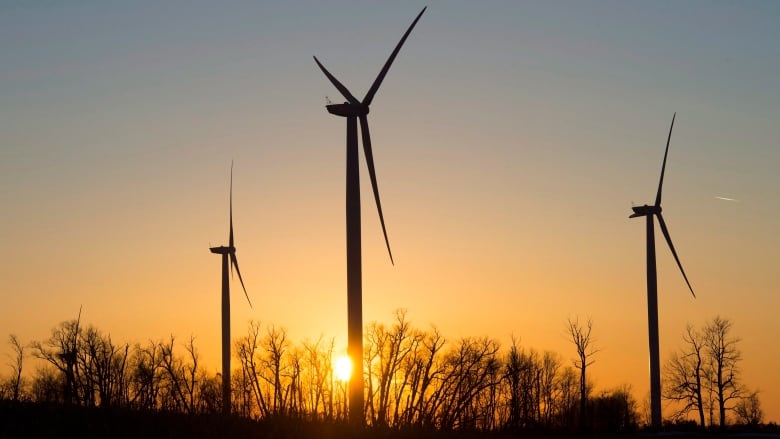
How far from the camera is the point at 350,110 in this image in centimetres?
6212

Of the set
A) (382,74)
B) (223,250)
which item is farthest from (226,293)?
(382,74)

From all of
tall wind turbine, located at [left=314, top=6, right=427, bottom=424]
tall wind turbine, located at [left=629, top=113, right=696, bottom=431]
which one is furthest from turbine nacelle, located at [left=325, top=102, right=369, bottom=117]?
tall wind turbine, located at [left=629, top=113, right=696, bottom=431]

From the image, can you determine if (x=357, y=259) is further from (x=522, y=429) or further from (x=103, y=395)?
(x=522, y=429)

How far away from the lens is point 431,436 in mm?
34844

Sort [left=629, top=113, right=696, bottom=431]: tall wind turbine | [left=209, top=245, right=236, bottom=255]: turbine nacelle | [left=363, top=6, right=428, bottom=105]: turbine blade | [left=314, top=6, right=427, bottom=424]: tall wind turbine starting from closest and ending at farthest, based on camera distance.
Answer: [left=314, top=6, right=427, bottom=424]: tall wind turbine
[left=363, top=6, right=428, bottom=105]: turbine blade
[left=629, top=113, right=696, bottom=431]: tall wind turbine
[left=209, top=245, right=236, bottom=255]: turbine nacelle

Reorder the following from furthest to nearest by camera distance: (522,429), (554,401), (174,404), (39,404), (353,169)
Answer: (554,401) < (522,429) < (353,169) < (39,404) < (174,404)

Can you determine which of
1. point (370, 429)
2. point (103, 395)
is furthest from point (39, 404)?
point (370, 429)

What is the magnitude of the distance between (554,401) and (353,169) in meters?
109

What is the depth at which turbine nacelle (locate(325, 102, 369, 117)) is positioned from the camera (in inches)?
2442

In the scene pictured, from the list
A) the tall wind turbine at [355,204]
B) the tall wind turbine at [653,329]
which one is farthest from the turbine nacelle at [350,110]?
the tall wind turbine at [653,329]

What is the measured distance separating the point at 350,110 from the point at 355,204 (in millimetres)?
7768

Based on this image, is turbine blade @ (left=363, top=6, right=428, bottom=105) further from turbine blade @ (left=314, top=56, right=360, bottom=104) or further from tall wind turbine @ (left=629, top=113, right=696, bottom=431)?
tall wind turbine @ (left=629, top=113, right=696, bottom=431)

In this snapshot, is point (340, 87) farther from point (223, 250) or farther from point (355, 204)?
point (223, 250)

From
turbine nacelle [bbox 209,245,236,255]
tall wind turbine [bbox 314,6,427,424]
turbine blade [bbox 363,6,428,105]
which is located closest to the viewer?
tall wind turbine [bbox 314,6,427,424]
